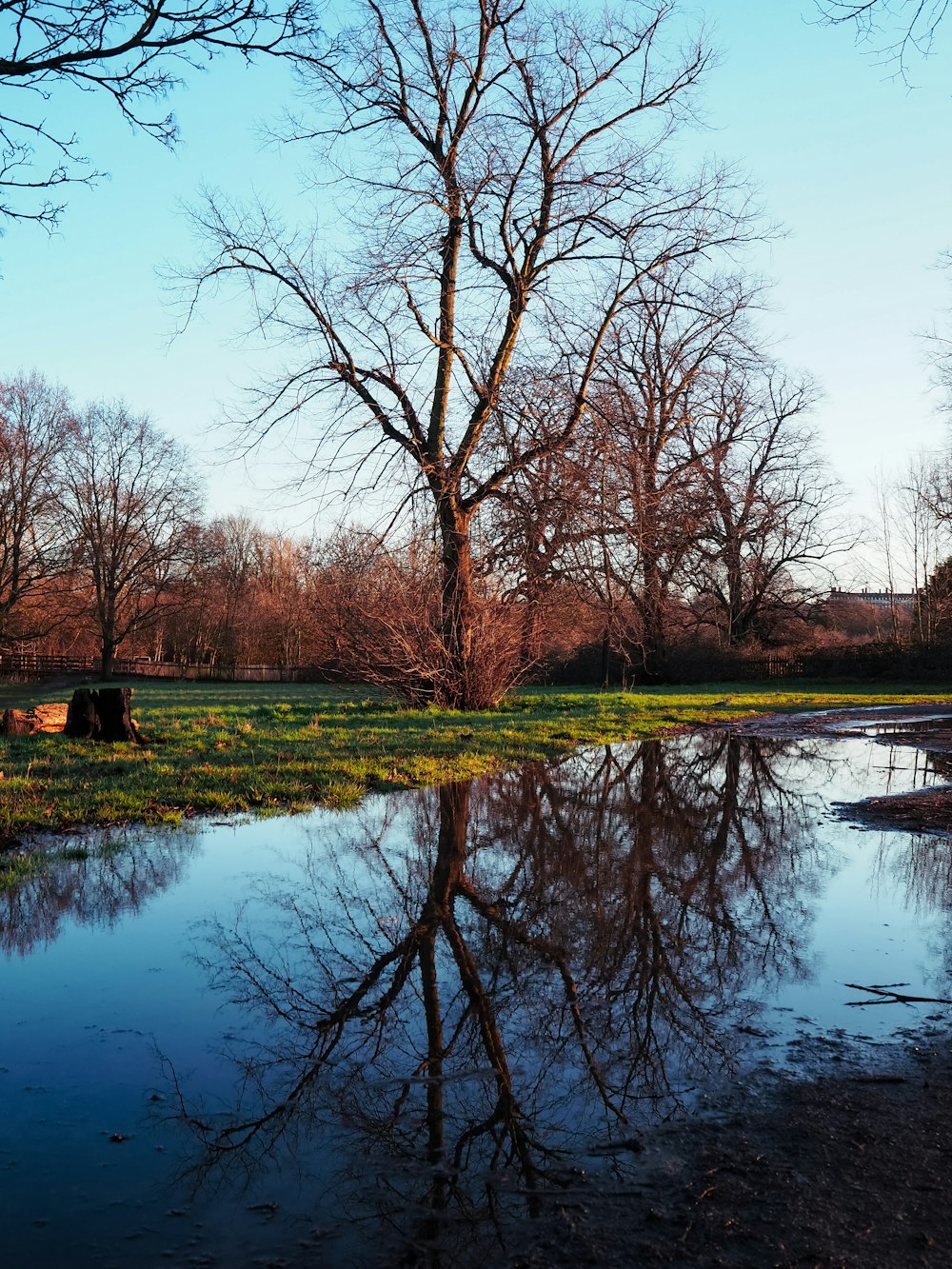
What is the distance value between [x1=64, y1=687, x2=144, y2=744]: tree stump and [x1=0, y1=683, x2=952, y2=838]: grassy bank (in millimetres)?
371

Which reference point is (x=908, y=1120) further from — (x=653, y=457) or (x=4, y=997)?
(x=653, y=457)

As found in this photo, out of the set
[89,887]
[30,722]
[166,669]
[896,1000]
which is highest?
[166,669]

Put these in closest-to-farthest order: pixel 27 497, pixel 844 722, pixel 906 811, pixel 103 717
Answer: pixel 906 811 < pixel 103 717 < pixel 844 722 < pixel 27 497

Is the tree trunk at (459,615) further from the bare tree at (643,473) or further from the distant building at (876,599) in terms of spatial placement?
the distant building at (876,599)

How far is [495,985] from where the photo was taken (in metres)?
4.25

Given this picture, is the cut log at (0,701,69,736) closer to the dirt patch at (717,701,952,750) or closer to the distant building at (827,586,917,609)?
the dirt patch at (717,701,952,750)

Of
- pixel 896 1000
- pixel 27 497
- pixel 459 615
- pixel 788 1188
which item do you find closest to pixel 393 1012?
pixel 788 1188

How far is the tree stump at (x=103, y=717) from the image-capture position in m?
12.7

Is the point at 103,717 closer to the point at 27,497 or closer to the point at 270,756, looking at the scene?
the point at 270,756

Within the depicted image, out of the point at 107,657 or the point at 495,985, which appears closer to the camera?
the point at 495,985

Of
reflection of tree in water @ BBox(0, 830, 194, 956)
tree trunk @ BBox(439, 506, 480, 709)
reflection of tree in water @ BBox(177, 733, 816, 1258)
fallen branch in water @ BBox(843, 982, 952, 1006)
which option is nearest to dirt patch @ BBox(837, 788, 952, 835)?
reflection of tree in water @ BBox(177, 733, 816, 1258)

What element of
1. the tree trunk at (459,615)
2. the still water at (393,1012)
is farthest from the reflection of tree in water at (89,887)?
the tree trunk at (459,615)

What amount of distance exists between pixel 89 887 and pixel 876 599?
58.5 metres

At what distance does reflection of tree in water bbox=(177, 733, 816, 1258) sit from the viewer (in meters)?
2.98
